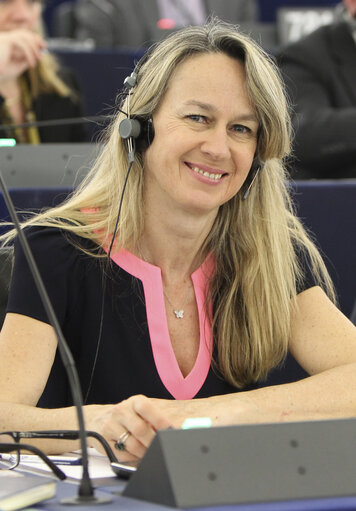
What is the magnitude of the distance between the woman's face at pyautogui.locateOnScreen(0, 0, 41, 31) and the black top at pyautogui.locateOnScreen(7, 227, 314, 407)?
238 cm

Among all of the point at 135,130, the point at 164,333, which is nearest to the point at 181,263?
the point at 164,333

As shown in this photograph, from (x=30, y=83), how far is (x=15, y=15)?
1.23 feet

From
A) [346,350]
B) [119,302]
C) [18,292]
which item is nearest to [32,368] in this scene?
[18,292]

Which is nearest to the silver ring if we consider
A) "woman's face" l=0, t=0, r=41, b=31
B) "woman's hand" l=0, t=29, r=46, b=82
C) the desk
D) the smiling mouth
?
the desk

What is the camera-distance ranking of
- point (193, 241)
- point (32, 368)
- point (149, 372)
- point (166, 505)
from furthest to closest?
point (193, 241) → point (149, 372) → point (32, 368) → point (166, 505)

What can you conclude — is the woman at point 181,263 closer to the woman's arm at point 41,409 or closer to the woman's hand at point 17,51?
the woman's arm at point 41,409

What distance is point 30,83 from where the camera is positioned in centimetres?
363

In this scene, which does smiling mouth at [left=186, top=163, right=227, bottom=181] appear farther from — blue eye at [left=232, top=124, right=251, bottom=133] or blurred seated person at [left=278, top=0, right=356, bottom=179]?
blurred seated person at [left=278, top=0, right=356, bottom=179]

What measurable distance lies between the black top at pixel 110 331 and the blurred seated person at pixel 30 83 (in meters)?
1.68

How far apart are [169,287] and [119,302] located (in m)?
0.11

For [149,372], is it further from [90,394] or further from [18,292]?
[18,292]

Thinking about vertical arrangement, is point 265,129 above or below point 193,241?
above

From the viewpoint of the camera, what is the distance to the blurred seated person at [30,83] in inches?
131

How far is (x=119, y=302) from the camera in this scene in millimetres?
1666
